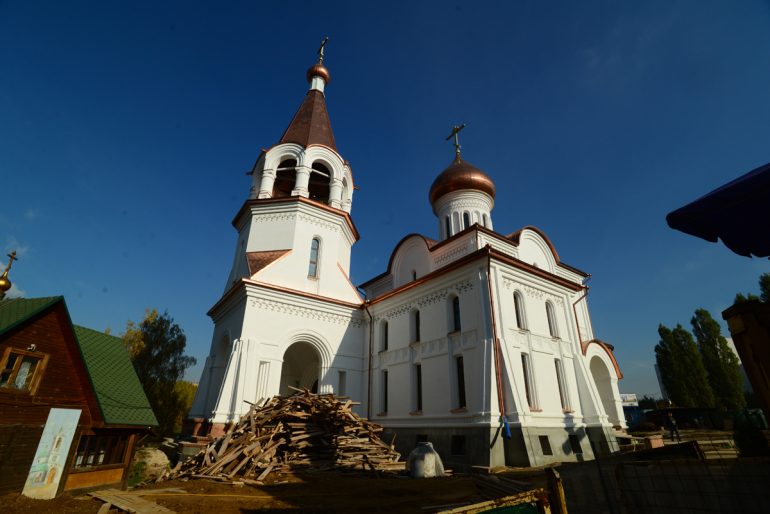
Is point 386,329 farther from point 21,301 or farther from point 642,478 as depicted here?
point 642,478

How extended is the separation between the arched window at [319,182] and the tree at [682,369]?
33.6 meters

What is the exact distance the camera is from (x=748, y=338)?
2998 mm

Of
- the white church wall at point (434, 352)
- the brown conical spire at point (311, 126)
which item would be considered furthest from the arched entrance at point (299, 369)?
the brown conical spire at point (311, 126)

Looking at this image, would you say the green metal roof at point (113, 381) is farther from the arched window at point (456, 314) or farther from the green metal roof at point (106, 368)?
the arched window at point (456, 314)

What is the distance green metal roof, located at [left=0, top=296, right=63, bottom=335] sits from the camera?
25.6ft

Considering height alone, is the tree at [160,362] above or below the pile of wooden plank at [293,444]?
above

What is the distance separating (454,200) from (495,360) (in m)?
10.8

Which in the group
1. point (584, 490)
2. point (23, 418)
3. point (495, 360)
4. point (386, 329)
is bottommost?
point (584, 490)

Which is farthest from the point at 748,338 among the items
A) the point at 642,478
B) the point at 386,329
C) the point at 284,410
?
the point at 386,329

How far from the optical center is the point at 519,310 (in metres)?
13.8

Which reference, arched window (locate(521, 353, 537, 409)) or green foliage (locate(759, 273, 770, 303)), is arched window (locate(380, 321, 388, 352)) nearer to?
arched window (locate(521, 353, 537, 409))

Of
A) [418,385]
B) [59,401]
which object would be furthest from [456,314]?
[59,401]

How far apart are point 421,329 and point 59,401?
10842 millimetres

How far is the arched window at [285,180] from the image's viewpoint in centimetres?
2134
